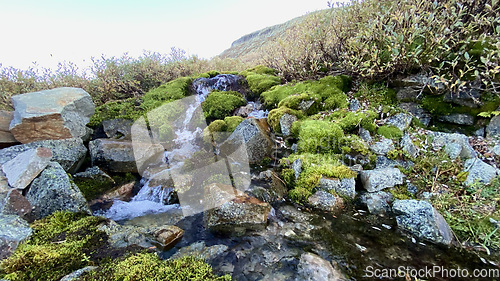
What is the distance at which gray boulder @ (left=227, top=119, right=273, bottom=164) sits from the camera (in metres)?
6.68

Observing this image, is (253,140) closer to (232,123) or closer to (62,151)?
(232,123)

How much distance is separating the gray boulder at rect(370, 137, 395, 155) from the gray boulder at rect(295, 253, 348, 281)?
3.56 m

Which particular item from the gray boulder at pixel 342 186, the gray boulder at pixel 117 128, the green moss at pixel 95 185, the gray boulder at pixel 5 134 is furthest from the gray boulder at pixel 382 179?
the gray boulder at pixel 5 134

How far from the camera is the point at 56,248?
11.4 ft

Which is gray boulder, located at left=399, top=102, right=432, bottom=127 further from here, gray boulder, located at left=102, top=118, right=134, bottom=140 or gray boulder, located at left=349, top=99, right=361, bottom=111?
gray boulder, located at left=102, top=118, right=134, bottom=140

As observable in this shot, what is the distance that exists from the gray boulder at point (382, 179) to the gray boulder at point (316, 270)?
94.6 inches

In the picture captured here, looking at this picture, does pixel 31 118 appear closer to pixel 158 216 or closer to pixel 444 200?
pixel 158 216

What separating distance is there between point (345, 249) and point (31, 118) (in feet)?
26.2

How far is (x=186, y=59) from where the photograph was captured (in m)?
12.9

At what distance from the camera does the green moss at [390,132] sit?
5.79m

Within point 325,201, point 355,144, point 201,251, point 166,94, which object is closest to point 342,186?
point 325,201

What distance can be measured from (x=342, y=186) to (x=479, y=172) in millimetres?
2872

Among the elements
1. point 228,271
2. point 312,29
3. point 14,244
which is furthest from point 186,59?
point 228,271

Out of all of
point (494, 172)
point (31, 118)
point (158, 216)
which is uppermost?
point (31, 118)
